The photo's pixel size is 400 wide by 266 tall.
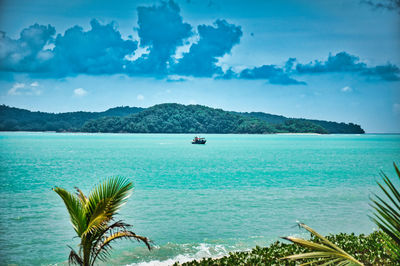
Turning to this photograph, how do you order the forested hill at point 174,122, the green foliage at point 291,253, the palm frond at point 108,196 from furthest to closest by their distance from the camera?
1. the forested hill at point 174,122
2. the green foliage at point 291,253
3. the palm frond at point 108,196

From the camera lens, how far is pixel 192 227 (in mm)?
13414

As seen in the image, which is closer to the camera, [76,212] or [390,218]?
[390,218]

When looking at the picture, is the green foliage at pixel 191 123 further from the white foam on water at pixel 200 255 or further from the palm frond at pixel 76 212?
the palm frond at pixel 76 212

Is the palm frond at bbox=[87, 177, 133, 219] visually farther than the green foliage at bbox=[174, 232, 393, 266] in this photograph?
No

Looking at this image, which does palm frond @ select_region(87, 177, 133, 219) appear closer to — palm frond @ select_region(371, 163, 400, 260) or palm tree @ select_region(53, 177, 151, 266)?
palm tree @ select_region(53, 177, 151, 266)

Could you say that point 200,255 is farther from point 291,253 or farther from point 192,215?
point 192,215

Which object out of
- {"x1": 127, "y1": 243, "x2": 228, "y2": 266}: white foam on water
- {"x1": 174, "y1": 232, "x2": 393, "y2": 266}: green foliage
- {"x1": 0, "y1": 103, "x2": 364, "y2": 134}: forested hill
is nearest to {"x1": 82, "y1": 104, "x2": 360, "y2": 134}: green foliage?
{"x1": 0, "y1": 103, "x2": 364, "y2": 134}: forested hill

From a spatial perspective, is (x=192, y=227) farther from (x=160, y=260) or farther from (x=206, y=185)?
(x=206, y=185)

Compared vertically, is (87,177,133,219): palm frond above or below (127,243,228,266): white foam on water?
above

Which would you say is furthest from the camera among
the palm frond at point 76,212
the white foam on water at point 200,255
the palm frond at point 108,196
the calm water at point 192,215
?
the calm water at point 192,215

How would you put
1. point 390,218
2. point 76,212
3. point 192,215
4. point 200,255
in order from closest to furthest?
point 390,218, point 76,212, point 200,255, point 192,215

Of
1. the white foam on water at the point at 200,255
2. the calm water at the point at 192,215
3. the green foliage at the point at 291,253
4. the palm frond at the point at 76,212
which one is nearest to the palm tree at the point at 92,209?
the palm frond at the point at 76,212

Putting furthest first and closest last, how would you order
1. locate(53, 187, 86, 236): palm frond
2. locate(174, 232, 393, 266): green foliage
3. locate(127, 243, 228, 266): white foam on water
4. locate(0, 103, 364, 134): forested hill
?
locate(0, 103, 364, 134): forested hill → locate(127, 243, 228, 266): white foam on water → locate(174, 232, 393, 266): green foliage → locate(53, 187, 86, 236): palm frond

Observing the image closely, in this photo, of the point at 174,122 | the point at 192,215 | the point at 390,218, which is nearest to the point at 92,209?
the point at 390,218
